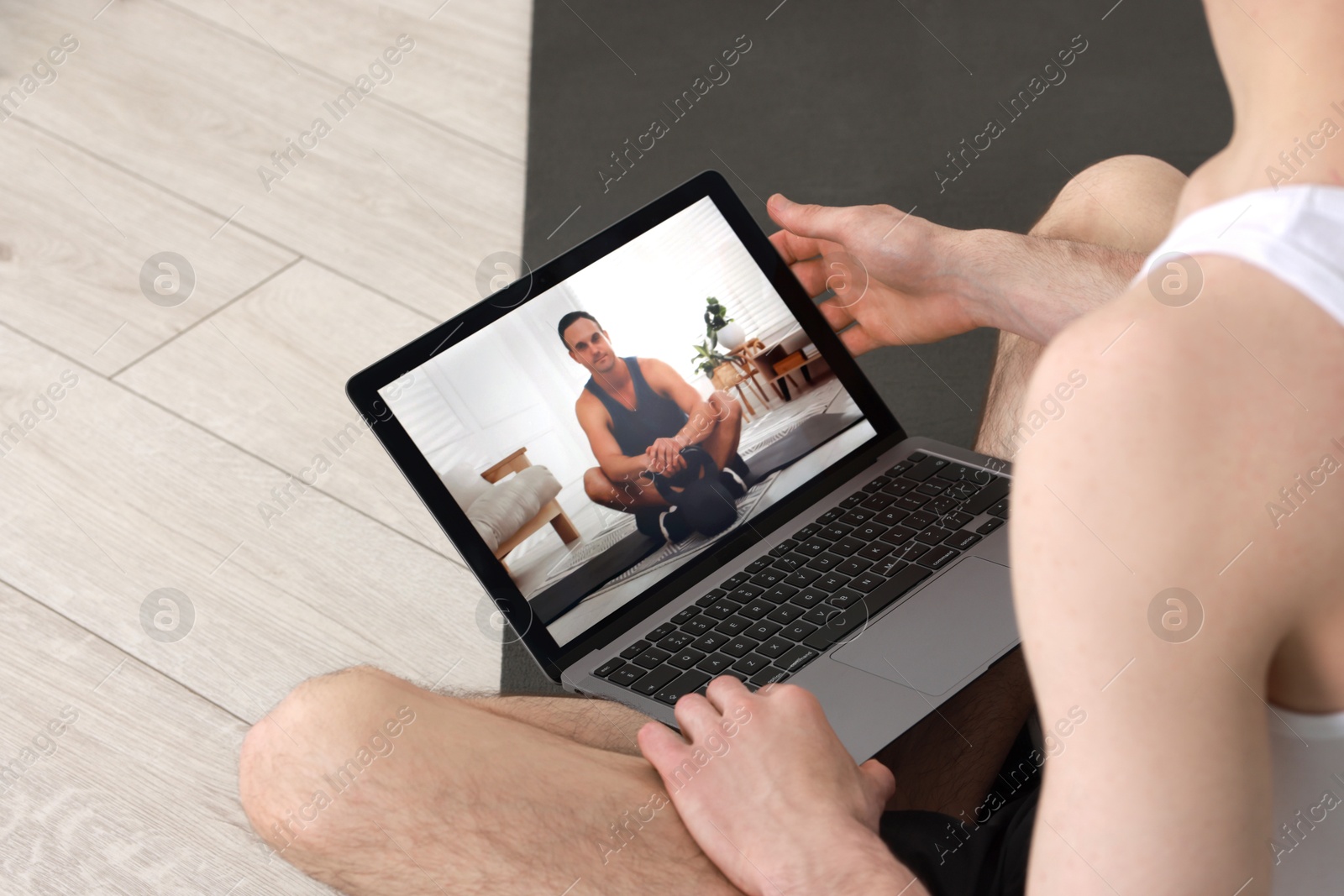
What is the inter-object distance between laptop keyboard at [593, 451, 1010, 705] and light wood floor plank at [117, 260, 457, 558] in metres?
0.53

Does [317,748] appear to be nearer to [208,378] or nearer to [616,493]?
[616,493]

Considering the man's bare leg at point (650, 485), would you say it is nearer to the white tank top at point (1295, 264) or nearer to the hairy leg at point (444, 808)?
the hairy leg at point (444, 808)

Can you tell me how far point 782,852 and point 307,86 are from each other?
5.78 feet

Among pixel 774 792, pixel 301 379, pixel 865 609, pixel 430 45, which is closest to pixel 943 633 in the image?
pixel 865 609

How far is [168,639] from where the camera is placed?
1.29 m

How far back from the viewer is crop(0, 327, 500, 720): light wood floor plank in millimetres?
1267

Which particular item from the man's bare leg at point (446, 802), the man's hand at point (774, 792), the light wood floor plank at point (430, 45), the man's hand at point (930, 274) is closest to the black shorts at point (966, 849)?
the man's hand at point (774, 792)

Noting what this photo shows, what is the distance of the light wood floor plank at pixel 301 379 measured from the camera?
1.46m

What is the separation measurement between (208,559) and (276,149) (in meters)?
0.86

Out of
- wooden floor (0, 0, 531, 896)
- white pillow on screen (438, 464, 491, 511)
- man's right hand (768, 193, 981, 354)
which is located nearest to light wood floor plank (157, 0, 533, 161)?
wooden floor (0, 0, 531, 896)

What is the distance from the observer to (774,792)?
731 mm

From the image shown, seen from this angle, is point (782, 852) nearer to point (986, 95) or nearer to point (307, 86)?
point (986, 95)

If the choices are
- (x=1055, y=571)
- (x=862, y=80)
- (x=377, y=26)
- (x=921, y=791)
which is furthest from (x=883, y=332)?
(x=377, y=26)

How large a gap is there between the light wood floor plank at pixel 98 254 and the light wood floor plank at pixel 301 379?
0.06m
